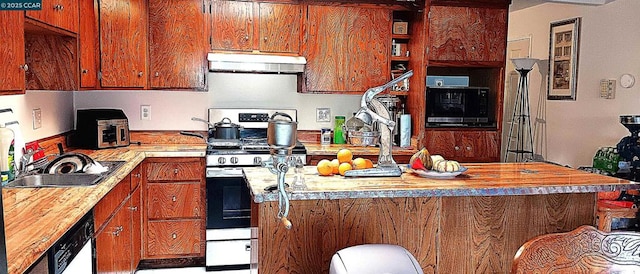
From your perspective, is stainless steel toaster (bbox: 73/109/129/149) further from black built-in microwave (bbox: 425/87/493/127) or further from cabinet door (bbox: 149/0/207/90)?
black built-in microwave (bbox: 425/87/493/127)

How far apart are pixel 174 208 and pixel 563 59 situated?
404cm

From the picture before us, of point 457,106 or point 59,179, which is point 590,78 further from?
point 59,179

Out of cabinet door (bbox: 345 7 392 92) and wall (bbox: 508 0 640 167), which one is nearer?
cabinet door (bbox: 345 7 392 92)

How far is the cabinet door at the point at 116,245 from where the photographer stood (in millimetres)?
2387

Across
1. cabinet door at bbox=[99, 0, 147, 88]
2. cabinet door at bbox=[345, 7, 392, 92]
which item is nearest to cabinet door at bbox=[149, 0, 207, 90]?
cabinet door at bbox=[99, 0, 147, 88]

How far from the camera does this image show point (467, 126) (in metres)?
4.24

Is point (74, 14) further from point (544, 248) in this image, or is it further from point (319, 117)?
point (544, 248)

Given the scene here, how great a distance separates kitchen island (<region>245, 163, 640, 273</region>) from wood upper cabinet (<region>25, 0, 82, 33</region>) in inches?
47.1

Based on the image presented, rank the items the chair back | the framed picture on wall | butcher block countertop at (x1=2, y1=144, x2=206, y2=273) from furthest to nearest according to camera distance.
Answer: the framed picture on wall, butcher block countertop at (x1=2, y1=144, x2=206, y2=273), the chair back

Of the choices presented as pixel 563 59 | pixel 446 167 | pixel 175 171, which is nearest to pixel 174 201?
pixel 175 171

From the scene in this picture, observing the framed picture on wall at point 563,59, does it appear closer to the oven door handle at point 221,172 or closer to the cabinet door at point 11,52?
the oven door handle at point 221,172

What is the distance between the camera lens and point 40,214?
1.87 metres

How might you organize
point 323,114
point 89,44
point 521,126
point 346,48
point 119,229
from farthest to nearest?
point 521,126 → point 323,114 → point 346,48 → point 89,44 → point 119,229

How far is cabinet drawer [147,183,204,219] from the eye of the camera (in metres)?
3.66
